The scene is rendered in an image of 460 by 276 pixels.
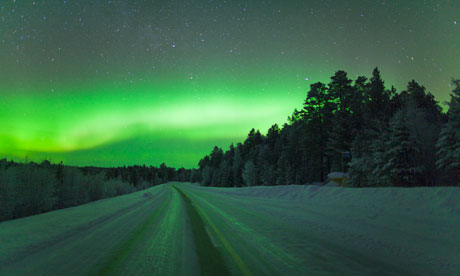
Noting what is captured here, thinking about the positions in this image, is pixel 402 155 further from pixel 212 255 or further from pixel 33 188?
pixel 33 188

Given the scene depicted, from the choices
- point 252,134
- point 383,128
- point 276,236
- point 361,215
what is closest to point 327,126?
point 383,128

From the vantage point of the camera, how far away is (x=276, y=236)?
7.38 m

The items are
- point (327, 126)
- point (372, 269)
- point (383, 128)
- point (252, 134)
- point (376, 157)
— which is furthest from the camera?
point (252, 134)

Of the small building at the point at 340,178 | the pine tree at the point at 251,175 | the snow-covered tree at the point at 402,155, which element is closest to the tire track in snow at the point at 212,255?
the snow-covered tree at the point at 402,155

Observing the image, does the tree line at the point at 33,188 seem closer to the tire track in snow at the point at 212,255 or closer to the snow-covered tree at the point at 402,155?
the tire track in snow at the point at 212,255

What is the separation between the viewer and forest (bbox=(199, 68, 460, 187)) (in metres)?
23.3

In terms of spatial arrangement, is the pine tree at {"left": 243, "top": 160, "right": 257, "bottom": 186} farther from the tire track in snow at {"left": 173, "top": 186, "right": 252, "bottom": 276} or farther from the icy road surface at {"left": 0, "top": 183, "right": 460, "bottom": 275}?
the tire track in snow at {"left": 173, "top": 186, "right": 252, "bottom": 276}

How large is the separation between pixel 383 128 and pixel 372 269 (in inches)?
1178

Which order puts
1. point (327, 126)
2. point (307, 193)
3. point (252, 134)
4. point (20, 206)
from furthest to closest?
point (252, 134) → point (327, 126) → point (307, 193) → point (20, 206)

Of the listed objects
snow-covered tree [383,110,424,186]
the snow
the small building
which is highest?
snow-covered tree [383,110,424,186]

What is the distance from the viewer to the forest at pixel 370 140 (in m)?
23.3

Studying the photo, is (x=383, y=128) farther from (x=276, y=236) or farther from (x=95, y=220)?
(x=95, y=220)

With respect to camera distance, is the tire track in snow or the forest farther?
the forest

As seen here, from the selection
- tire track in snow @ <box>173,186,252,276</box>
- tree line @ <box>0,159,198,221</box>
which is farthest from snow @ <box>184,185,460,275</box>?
tree line @ <box>0,159,198,221</box>
